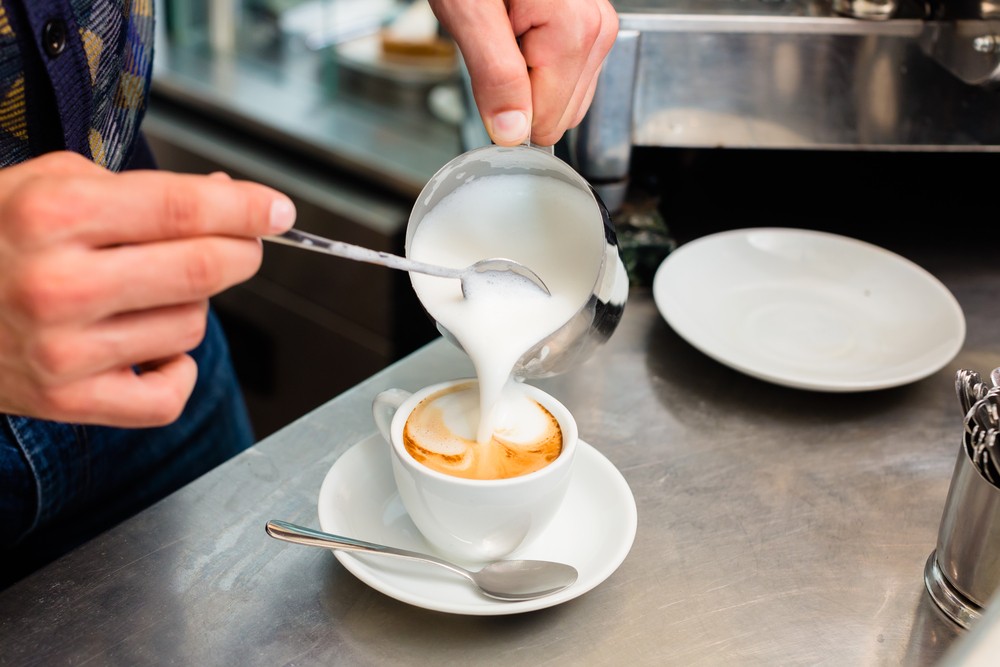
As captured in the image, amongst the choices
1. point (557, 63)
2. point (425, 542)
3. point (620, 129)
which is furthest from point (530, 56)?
point (425, 542)

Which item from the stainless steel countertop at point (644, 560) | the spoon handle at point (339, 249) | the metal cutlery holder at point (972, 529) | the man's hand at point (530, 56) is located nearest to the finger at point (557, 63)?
the man's hand at point (530, 56)

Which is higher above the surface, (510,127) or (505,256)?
(510,127)

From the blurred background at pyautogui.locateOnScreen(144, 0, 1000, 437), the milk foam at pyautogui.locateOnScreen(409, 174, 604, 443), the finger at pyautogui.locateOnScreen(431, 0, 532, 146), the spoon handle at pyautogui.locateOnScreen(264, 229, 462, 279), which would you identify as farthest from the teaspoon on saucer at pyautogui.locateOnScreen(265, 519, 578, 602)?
the blurred background at pyautogui.locateOnScreen(144, 0, 1000, 437)

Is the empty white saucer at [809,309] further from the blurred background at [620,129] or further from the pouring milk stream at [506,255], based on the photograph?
the pouring milk stream at [506,255]

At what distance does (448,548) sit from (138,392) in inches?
12.5

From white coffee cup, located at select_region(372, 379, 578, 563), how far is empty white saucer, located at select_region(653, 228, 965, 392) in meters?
0.38

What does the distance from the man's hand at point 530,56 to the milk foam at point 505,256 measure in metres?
0.06

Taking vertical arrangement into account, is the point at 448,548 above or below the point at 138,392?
below

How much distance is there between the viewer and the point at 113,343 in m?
0.63

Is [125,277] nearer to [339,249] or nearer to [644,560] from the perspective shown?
[339,249]

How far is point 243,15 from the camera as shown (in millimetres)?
2723

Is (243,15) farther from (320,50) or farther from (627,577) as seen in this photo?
(627,577)

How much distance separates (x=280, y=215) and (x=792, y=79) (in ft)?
2.92

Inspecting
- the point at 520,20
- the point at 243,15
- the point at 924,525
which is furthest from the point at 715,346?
the point at 243,15
